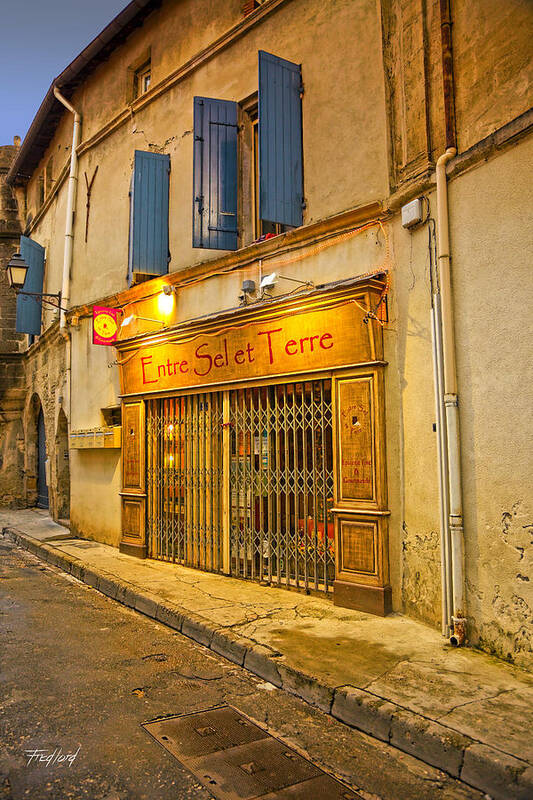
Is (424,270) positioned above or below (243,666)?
above

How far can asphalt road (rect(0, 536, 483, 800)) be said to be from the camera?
10.0 ft

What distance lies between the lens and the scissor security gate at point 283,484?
22.2 ft

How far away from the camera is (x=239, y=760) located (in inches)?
132

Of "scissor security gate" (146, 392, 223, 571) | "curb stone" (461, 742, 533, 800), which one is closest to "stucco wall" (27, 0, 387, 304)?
"scissor security gate" (146, 392, 223, 571)

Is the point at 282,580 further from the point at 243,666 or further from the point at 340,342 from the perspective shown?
the point at 340,342

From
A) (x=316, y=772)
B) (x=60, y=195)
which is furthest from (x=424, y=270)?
(x=60, y=195)

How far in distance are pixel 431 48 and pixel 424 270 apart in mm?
2054

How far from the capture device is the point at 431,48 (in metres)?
Result: 5.62

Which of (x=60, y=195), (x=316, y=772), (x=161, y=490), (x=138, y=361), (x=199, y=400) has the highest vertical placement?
(x=60, y=195)

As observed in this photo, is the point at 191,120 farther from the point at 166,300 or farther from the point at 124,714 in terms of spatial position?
the point at 124,714

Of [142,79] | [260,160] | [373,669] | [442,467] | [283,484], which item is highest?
[142,79]

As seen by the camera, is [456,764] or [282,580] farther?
[282,580]

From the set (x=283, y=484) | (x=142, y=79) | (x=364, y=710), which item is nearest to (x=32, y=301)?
(x=142, y=79)

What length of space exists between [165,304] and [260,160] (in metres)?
2.82
